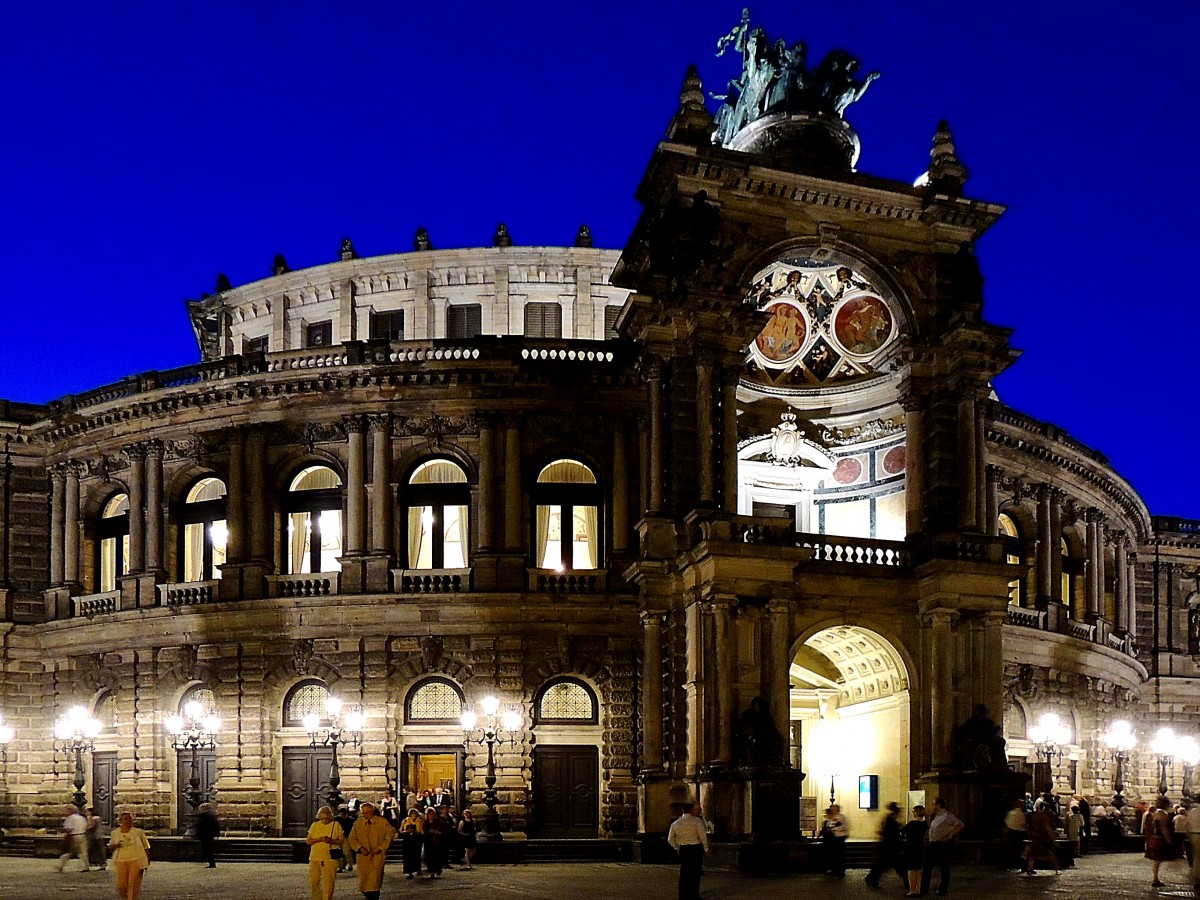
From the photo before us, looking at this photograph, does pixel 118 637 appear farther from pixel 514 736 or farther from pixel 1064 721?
pixel 1064 721

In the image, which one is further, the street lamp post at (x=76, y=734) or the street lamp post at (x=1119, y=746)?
the street lamp post at (x=1119, y=746)

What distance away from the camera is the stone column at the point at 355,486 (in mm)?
41625

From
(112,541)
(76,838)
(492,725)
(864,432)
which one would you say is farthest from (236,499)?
(864,432)

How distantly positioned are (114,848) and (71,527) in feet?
88.5

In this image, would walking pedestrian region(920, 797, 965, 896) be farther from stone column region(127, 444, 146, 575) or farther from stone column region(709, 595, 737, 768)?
stone column region(127, 444, 146, 575)

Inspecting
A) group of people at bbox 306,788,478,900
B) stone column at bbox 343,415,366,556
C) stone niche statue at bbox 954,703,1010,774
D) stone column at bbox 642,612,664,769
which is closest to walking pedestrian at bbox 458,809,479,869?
group of people at bbox 306,788,478,900

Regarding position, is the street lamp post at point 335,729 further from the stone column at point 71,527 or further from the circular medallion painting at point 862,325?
the circular medallion painting at point 862,325

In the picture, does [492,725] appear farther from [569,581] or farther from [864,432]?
[864,432]

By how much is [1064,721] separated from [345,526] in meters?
24.6

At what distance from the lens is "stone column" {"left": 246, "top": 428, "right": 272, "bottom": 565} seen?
42250 mm

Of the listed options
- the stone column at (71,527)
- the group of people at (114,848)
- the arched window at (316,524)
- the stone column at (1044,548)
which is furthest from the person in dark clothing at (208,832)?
the stone column at (1044,548)

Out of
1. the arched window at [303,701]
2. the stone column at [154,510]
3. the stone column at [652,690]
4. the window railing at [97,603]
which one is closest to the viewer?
the stone column at [652,690]

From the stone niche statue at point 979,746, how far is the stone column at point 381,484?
15.3 meters

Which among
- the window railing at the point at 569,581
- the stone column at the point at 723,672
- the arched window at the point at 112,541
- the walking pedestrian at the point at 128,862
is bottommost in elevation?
the walking pedestrian at the point at 128,862
